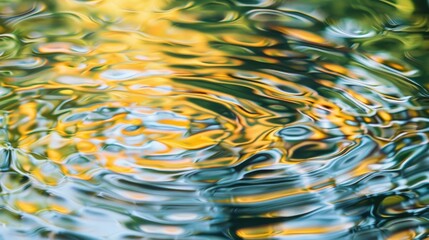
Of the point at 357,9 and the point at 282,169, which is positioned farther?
the point at 357,9

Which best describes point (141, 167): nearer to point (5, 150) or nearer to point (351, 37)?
point (5, 150)

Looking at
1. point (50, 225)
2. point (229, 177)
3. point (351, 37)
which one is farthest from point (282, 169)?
point (351, 37)

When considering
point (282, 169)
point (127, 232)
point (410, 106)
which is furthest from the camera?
point (410, 106)

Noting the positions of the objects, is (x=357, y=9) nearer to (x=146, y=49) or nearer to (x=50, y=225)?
(x=146, y=49)

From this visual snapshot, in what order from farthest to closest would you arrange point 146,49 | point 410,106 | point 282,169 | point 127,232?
point 146,49, point 410,106, point 282,169, point 127,232

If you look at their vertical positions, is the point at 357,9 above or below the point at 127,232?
above

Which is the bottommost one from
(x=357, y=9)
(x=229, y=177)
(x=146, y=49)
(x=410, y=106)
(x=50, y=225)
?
(x=50, y=225)

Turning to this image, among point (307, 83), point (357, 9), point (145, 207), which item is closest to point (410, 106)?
point (307, 83)
